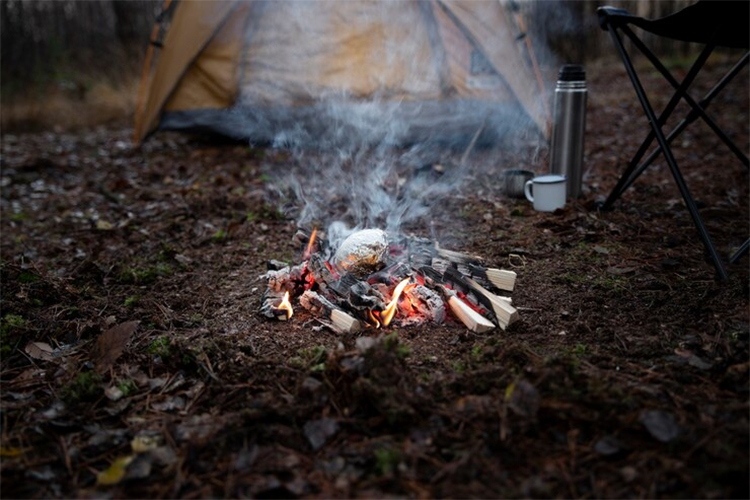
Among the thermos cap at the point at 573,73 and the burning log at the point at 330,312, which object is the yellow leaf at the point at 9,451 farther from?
the thermos cap at the point at 573,73

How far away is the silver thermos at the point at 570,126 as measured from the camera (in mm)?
4363

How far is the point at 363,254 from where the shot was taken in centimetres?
297

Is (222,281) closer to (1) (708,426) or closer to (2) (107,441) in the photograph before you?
(2) (107,441)

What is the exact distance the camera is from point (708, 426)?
1.81 meters

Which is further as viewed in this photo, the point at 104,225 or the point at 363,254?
the point at 104,225

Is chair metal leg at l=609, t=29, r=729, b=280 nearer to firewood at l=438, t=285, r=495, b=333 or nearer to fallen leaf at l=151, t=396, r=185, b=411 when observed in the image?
firewood at l=438, t=285, r=495, b=333

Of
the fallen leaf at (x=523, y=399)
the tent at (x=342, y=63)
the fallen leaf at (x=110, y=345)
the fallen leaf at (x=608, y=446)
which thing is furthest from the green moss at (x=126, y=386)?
the tent at (x=342, y=63)

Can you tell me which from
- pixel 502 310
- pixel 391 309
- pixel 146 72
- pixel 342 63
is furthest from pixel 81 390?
pixel 146 72

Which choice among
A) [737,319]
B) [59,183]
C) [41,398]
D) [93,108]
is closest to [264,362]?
[41,398]

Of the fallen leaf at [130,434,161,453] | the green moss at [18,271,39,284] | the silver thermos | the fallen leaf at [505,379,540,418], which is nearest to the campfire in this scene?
the fallen leaf at [505,379,540,418]

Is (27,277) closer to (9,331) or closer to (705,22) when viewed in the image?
(9,331)

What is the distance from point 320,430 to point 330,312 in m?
0.86

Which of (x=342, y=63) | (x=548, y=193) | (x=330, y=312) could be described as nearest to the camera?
(x=330, y=312)

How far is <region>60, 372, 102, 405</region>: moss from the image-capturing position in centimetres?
217
